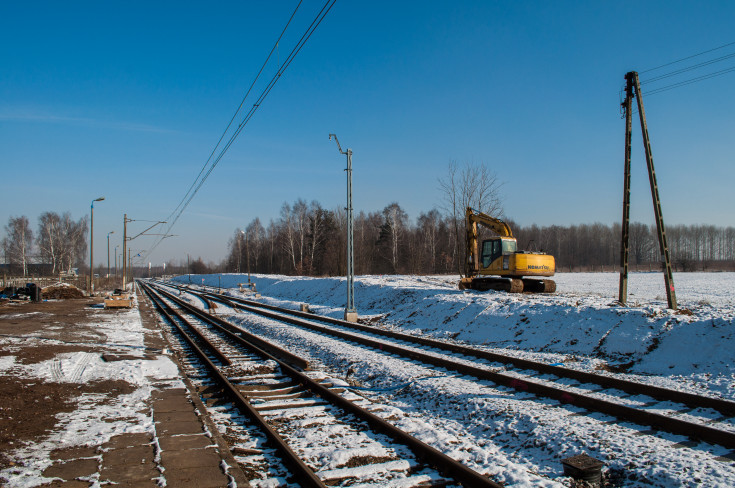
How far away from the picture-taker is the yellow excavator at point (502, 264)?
870 inches

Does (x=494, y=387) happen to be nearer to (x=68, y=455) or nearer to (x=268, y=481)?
(x=268, y=481)

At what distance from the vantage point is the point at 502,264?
22.7 metres

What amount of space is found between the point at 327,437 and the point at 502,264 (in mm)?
18059

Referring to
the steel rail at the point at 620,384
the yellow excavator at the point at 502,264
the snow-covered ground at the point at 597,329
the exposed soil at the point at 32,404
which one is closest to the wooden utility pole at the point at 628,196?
the snow-covered ground at the point at 597,329

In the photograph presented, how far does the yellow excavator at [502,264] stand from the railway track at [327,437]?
47.1 ft

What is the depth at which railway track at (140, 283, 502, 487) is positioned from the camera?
15.9 feet

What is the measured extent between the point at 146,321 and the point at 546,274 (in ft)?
63.9

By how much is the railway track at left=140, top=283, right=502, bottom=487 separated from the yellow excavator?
1436 cm

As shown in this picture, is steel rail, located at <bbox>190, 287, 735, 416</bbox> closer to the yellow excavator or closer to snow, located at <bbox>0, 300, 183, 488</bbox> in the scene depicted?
snow, located at <bbox>0, 300, 183, 488</bbox>

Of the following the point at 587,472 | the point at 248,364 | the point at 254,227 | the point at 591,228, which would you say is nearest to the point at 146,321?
the point at 248,364

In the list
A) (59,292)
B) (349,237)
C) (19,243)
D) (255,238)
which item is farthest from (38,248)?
(349,237)

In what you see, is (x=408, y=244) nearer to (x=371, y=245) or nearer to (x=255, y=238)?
(x=371, y=245)

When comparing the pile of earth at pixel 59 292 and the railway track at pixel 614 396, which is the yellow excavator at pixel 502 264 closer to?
the railway track at pixel 614 396

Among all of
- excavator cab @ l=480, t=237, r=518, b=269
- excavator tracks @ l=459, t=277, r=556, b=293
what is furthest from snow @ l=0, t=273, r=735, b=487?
excavator cab @ l=480, t=237, r=518, b=269
